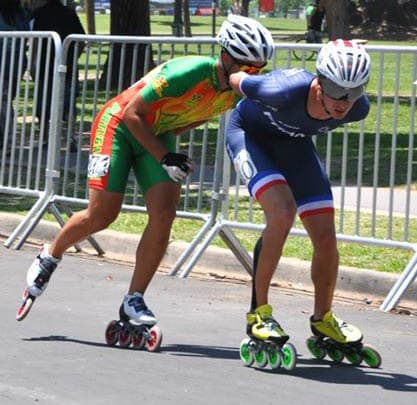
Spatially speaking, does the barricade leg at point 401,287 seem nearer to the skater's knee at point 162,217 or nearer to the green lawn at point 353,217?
the green lawn at point 353,217

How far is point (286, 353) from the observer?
650 cm

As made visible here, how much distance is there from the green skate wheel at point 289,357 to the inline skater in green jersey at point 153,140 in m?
0.86

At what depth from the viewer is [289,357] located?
6488mm

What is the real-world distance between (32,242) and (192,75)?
4.48m

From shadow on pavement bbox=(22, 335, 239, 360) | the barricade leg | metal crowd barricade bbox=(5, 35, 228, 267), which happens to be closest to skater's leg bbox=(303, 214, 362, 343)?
shadow on pavement bbox=(22, 335, 239, 360)

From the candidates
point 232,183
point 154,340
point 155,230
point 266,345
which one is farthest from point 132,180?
point 266,345

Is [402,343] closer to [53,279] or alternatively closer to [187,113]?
[187,113]

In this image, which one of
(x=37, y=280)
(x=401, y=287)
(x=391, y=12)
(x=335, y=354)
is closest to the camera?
(x=335, y=354)

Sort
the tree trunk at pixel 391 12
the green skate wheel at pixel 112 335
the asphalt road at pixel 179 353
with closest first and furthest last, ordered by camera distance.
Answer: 1. the asphalt road at pixel 179 353
2. the green skate wheel at pixel 112 335
3. the tree trunk at pixel 391 12

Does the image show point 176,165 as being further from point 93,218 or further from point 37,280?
point 37,280

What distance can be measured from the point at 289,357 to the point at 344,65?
1423mm

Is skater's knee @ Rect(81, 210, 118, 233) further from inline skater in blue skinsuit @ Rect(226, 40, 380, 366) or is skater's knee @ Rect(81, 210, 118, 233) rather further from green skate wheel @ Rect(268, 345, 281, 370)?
green skate wheel @ Rect(268, 345, 281, 370)

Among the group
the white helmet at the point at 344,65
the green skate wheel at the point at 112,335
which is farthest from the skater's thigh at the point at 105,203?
the white helmet at the point at 344,65

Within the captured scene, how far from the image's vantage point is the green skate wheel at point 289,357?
255 inches
